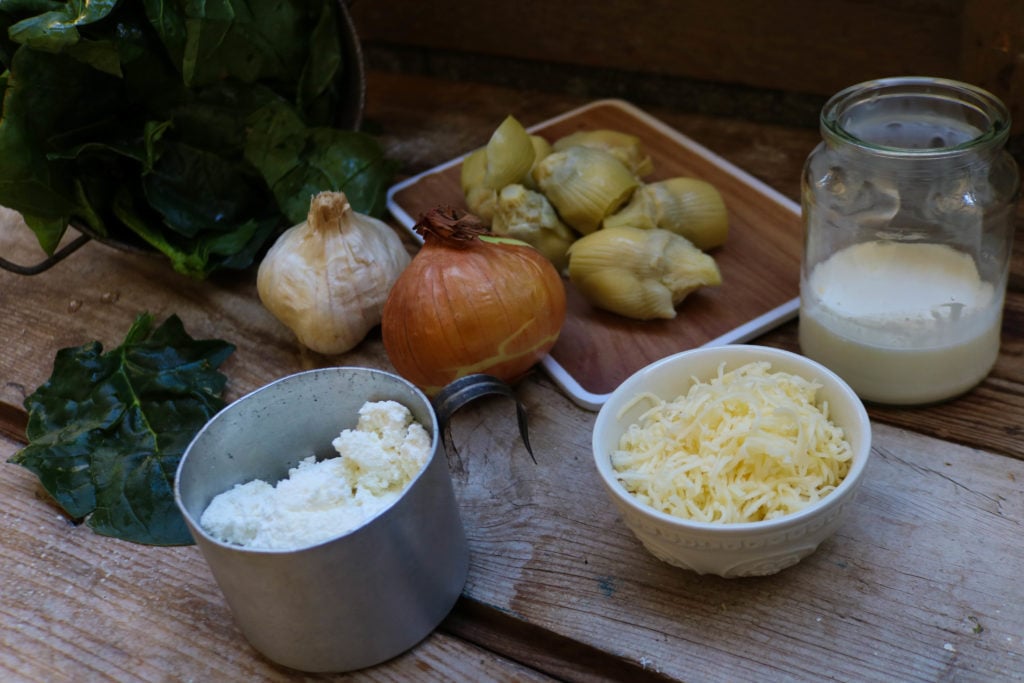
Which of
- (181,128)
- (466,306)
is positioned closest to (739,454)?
(466,306)

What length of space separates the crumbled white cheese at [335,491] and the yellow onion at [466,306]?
5.2 inches

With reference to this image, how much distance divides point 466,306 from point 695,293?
285 millimetres

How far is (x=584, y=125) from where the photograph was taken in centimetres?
132

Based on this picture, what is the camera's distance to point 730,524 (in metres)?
0.70

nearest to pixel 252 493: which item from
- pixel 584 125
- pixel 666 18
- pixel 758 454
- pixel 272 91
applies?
pixel 758 454

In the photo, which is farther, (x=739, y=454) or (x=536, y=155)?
(x=536, y=155)

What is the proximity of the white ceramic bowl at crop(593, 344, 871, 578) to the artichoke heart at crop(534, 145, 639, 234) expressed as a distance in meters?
0.26

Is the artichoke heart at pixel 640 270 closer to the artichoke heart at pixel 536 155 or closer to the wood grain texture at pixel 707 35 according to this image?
the artichoke heart at pixel 536 155

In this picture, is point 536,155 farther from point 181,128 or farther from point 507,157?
point 181,128

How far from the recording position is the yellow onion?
2.98ft

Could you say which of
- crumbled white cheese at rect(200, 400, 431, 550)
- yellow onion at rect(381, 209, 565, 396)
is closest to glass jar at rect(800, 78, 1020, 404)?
yellow onion at rect(381, 209, 565, 396)

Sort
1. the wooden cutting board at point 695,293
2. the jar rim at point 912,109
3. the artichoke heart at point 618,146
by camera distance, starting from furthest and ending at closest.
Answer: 1. the artichoke heart at point 618,146
2. the wooden cutting board at point 695,293
3. the jar rim at point 912,109

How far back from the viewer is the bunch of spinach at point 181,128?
1.04m

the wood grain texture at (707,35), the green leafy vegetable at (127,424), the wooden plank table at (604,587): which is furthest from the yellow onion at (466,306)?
the wood grain texture at (707,35)
